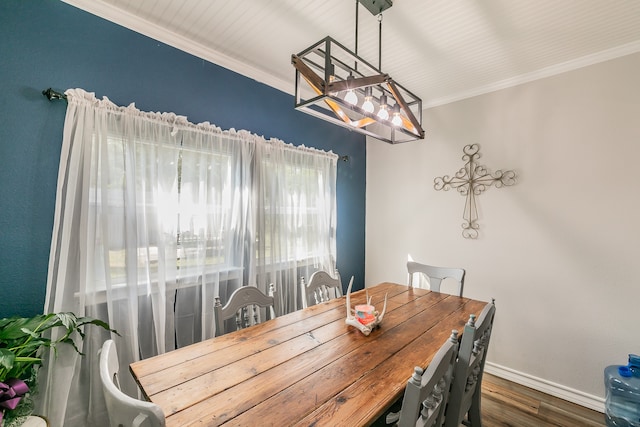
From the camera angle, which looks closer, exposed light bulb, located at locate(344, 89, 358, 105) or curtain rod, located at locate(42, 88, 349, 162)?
exposed light bulb, located at locate(344, 89, 358, 105)

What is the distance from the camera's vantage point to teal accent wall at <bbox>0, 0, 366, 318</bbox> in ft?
4.67

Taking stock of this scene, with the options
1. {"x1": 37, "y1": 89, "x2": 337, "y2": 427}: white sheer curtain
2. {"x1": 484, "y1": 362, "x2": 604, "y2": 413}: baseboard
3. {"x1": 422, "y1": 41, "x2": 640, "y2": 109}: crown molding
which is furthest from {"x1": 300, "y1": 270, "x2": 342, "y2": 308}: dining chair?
{"x1": 422, "y1": 41, "x2": 640, "y2": 109}: crown molding

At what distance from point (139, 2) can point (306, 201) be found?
1.89m

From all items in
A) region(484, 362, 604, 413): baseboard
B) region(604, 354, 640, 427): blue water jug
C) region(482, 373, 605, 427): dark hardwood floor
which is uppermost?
region(604, 354, 640, 427): blue water jug

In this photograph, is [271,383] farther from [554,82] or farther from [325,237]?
[554,82]

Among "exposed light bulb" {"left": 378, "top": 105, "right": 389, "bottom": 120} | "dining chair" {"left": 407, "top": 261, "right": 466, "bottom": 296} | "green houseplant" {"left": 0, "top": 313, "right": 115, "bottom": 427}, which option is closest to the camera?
"green houseplant" {"left": 0, "top": 313, "right": 115, "bottom": 427}

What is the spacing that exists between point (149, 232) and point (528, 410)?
10.1 feet

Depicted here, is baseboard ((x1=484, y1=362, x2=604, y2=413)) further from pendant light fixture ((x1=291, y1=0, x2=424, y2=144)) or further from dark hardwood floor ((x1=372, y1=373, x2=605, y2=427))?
pendant light fixture ((x1=291, y1=0, x2=424, y2=144))

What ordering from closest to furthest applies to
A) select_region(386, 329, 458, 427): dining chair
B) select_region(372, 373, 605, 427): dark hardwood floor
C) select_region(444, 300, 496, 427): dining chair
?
1. select_region(386, 329, 458, 427): dining chair
2. select_region(444, 300, 496, 427): dining chair
3. select_region(372, 373, 605, 427): dark hardwood floor

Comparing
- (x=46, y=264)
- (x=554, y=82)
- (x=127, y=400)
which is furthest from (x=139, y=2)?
(x=554, y=82)

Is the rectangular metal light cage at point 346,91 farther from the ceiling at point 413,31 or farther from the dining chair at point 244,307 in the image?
the dining chair at point 244,307

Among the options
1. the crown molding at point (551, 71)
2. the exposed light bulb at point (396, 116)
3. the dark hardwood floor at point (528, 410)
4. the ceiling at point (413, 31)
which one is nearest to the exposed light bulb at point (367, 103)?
the exposed light bulb at point (396, 116)

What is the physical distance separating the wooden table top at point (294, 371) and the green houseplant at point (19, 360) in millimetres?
468

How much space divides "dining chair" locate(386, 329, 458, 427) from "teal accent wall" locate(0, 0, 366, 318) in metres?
1.92
